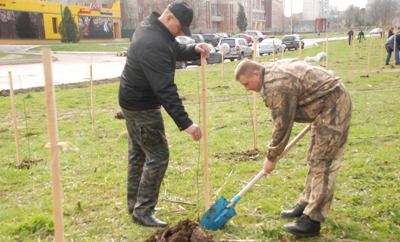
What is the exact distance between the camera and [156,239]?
3.51 m

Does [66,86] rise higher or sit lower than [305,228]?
higher

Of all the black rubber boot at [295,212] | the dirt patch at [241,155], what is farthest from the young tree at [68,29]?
the black rubber boot at [295,212]

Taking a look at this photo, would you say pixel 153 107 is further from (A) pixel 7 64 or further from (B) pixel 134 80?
(A) pixel 7 64

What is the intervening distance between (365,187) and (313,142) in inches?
53.8

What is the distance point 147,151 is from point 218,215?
0.98 m

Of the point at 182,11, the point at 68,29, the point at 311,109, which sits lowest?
the point at 311,109

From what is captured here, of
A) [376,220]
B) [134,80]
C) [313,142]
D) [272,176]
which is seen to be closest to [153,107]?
[134,80]

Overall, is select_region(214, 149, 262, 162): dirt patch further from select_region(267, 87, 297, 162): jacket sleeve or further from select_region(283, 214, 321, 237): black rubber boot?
select_region(267, 87, 297, 162): jacket sleeve

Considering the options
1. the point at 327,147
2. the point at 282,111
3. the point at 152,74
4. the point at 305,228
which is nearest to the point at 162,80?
the point at 152,74

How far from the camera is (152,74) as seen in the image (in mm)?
3512

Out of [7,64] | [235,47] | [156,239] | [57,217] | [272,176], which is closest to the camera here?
[57,217]

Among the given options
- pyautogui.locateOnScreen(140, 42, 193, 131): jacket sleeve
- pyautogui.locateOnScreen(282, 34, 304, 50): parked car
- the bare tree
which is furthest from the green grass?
the bare tree

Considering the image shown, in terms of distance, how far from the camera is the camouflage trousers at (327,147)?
3.48 meters

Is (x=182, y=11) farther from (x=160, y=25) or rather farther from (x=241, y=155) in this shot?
(x=241, y=155)
